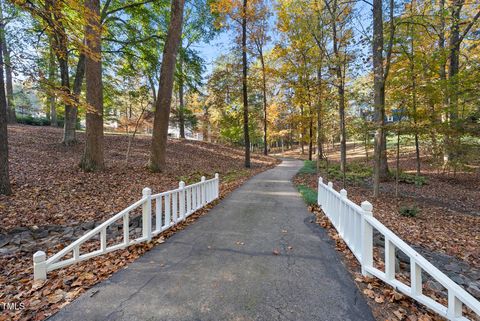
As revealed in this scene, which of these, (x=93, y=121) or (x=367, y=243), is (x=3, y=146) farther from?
(x=367, y=243)

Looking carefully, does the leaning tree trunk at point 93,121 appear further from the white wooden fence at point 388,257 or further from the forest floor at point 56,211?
the white wooden fence at point 388,257

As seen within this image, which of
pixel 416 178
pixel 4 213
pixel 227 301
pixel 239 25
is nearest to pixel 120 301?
pixel 227 301

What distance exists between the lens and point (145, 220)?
12.8 ft

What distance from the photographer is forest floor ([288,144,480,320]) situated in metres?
2.57

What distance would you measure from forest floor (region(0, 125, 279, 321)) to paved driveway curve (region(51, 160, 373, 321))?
35 cm

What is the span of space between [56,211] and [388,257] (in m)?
6.51

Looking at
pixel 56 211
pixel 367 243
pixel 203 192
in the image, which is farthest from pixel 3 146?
pixel 367 243

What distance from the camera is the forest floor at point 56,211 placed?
104 inches

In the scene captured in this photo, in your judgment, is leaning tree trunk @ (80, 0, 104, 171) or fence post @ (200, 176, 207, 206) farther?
Result: leaning tree trunk @ (80, 0, 104, 171)

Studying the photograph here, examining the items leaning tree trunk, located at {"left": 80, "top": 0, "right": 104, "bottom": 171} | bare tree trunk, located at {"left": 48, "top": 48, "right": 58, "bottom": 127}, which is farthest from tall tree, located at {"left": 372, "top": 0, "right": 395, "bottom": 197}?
leaning tree trunk, located at {"left": 80, "top": 0, "right": 104, "bottom": 171}

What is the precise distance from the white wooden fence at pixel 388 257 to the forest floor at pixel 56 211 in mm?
3079

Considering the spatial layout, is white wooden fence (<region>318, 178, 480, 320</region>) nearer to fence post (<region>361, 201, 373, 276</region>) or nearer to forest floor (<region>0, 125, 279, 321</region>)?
fence post (<region>361, 201, 373, 276</region>)

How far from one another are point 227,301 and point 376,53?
8038 mm

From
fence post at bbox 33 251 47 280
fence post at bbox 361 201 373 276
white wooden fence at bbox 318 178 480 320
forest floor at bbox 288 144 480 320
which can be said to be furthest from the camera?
fence post at bbox 361 201 373 276
